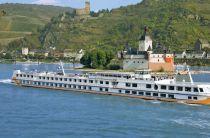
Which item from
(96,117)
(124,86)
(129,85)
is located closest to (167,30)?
(124,86)

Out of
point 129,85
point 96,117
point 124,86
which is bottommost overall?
point 96,117

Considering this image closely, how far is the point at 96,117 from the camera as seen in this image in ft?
128

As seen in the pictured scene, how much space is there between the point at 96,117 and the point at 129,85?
1252 cm

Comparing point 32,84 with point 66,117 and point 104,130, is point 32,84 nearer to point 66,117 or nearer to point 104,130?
point 66,117

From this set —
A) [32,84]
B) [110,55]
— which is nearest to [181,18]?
[110,55]

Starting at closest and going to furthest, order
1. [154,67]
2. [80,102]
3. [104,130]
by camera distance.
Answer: [104,130] → [80,102] → [154,67]

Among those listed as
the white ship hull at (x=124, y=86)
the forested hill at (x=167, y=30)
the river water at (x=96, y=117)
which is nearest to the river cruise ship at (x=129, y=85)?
the white ship hull at (x=124, y=86)

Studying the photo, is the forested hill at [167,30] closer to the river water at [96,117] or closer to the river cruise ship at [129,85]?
the river cruise ship at [129,85]

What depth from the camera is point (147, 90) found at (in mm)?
49312

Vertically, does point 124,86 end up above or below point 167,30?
below

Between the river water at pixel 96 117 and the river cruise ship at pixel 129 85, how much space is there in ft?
4.34

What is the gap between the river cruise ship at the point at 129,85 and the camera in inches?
1817

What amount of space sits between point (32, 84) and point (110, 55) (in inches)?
1837

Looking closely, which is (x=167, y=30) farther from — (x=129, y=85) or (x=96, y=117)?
(x=96, y=117)
